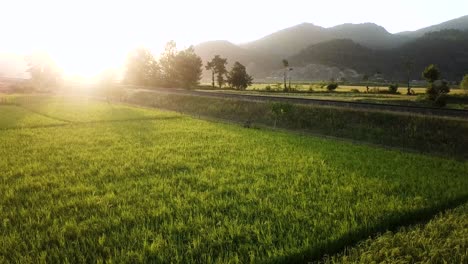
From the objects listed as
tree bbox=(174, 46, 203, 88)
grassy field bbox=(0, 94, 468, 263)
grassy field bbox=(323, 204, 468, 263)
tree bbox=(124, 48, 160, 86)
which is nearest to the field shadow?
grassy field bbox=(0, 94, 468, 263)

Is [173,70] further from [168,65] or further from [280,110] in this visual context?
[280,110]

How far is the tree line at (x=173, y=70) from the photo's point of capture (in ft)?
289

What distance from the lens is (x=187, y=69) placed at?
87312mm

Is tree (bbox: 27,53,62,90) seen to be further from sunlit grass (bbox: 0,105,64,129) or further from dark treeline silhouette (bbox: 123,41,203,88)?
sunlit grass (bbox: 0,105,64,129)

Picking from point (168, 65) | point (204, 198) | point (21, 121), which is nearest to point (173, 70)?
point (168, 65)

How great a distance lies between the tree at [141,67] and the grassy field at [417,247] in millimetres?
94680

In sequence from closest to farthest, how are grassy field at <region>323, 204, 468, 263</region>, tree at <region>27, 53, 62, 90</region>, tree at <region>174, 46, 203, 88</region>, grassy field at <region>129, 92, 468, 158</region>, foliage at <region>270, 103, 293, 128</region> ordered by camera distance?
grassy field at <region>323, 204, 468, 263</region> → grassy field at <region>129, 92, 468, 158</region> → foliage at <region>270, 103, 293, 128</region> → tree at <region>174, 46, 203, 88</region> → tree at <region>27, 53, 62, 90</region>

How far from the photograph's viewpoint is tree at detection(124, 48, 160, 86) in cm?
10044

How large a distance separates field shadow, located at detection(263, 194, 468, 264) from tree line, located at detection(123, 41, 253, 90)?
7917 cm

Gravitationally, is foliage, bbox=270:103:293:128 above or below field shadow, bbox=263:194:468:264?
above

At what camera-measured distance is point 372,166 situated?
17312 millimetres

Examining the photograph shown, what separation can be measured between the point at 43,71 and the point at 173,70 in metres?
41.4

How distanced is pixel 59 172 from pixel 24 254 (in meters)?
7.48

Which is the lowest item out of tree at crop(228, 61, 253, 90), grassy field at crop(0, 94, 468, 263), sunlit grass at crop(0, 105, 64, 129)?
grassy field at crop(0, 94, 468, 263)
